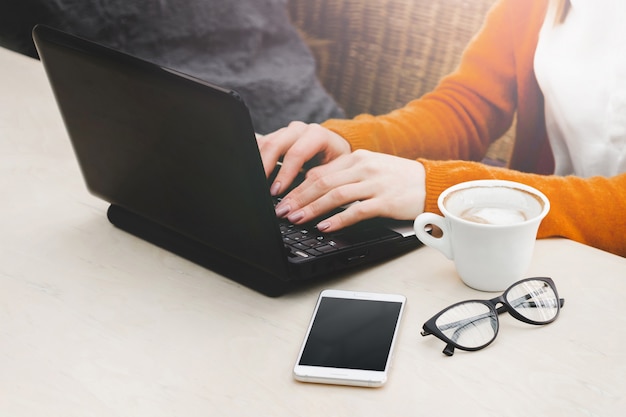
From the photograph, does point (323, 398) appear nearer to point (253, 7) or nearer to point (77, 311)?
point (77, 311)

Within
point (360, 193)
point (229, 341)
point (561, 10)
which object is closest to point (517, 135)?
point (561, 10)

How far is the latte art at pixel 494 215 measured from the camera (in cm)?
69

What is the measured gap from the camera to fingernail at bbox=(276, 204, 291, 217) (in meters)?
0.77

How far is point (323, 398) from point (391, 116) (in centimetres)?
65

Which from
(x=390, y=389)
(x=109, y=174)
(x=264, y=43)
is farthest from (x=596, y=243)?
(x=264, y=43)

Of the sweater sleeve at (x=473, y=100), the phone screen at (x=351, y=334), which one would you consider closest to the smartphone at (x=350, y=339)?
the phone screen at (x=351, y=334)

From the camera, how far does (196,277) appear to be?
28.9 inches

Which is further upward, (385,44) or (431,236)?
(431,236)

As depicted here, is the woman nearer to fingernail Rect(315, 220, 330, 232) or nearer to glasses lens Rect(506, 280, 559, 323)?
fingernail Rect(315, 220, 330, 232)

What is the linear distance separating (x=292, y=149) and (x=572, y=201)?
329 millimetres

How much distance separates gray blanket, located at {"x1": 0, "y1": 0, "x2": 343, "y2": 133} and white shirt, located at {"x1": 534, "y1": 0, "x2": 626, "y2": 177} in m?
0.50

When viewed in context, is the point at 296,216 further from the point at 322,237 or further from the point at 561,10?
the point at 561,10

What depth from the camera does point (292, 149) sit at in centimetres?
86

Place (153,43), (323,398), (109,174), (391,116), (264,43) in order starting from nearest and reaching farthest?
(323,398) < (109,174) < (391,116) < (153,43) < (264,43)
